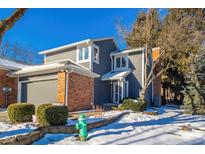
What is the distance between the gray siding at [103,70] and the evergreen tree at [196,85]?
5544 mm

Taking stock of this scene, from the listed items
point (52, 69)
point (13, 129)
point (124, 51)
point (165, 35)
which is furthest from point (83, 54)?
point (13, 129)

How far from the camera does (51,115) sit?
651 cm

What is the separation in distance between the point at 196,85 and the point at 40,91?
30.6 feet

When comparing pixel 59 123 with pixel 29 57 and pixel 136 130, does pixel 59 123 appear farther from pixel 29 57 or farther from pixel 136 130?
pixel 29 57

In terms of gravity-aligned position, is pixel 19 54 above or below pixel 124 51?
below

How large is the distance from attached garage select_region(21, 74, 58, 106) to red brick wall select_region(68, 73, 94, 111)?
32.3 inches

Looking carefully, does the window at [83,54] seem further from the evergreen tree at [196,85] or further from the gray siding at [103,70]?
the evergreen tree at [196,85]

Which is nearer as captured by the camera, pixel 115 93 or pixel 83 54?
pixel 83 54

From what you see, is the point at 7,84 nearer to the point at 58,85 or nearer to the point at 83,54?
the point at 58,85

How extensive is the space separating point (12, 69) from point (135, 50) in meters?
8.51

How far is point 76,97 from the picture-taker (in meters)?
11.6
